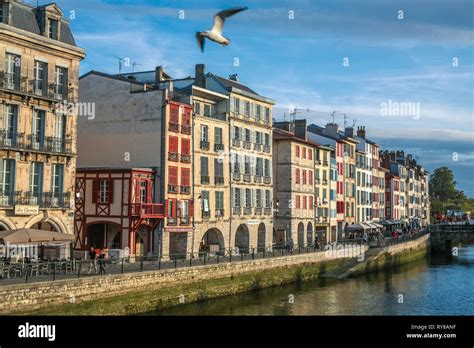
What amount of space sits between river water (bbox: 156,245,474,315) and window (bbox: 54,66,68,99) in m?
14.7

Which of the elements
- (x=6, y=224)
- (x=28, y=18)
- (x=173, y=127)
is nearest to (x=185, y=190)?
(x=173, y=127)

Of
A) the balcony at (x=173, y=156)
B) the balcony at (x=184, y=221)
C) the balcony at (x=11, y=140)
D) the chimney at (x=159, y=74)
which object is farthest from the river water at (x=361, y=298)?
the chimney at (x=159, y=74)

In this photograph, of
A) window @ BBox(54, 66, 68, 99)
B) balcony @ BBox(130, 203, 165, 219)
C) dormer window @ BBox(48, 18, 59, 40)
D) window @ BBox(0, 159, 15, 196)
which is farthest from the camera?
balcony @ BBox(130, 203, 165, 219)

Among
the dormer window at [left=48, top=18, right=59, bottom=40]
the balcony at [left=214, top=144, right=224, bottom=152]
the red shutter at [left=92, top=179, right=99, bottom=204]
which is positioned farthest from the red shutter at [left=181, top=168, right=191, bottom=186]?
the dormer window at [left=48, top=18, right=59, bottom=40]

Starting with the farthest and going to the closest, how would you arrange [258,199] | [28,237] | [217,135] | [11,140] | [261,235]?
[261,235] → [258,199] → [217,135] → [11,140] → [28,237]

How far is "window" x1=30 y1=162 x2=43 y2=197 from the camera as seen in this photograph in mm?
35969

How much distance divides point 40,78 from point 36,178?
5.96 meters

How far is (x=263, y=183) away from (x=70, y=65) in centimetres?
2514

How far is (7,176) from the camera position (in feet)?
113

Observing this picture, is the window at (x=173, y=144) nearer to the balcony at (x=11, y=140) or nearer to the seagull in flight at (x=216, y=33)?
the balcony at (x=11, y=140)

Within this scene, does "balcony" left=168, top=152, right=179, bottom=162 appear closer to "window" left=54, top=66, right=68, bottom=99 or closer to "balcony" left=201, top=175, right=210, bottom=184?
"balcony" left=201, top=175, right=210, bottom=184

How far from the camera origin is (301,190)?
215 ft

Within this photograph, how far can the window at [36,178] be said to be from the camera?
118 ft

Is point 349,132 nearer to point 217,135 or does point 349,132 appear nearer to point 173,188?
point 217,135
